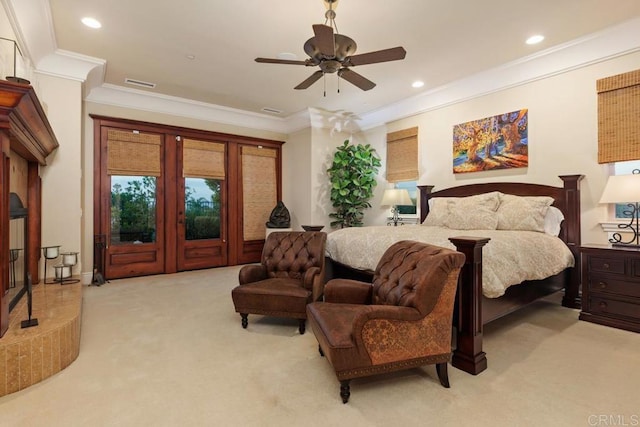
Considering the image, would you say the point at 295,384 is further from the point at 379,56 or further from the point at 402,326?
the point at 379,56

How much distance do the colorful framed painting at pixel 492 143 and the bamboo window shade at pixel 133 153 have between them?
16.3 ft

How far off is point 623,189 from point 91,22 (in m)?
5.51

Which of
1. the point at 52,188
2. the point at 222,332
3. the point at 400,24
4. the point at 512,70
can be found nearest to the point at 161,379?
the point at 222,332

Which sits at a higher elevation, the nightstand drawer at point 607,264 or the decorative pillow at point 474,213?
the decorative pillow at point 474,213

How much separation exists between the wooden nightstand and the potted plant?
361cm

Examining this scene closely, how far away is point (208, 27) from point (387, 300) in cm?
328

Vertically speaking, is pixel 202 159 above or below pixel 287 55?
below

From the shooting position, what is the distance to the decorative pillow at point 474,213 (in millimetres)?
3816

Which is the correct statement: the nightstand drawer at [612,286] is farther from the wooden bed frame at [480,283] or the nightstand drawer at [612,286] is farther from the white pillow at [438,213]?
the white pillow at [438,213]

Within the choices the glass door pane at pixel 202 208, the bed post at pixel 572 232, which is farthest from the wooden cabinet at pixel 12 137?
the bed post at pixel 572 232

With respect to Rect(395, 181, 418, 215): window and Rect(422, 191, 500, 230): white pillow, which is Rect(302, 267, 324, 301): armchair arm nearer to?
Rect(422, 191, 500, 230): white pillow

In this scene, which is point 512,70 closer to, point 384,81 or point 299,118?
point 384,81

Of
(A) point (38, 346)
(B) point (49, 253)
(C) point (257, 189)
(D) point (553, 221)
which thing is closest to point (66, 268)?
(B) point (49, 253)

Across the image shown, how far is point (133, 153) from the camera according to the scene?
520 centimetres
